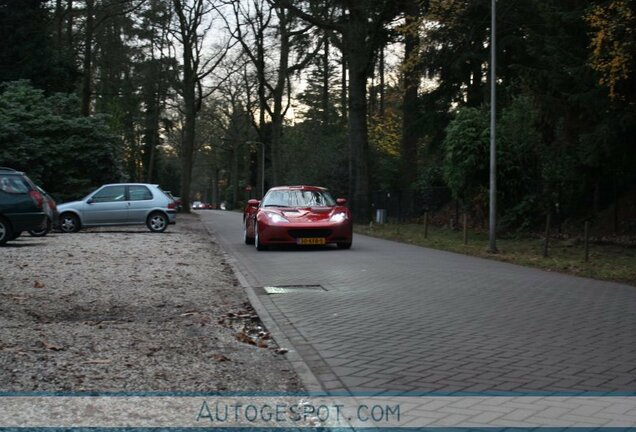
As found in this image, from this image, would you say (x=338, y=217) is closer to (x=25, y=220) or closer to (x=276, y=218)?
(x=276, y=218)

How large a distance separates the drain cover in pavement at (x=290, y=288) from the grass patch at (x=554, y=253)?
17.3 feet

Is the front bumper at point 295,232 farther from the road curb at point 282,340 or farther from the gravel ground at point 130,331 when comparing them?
the road curb at point 282,340

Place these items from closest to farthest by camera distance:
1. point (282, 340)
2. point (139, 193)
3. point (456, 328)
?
point (282, 340) < point (456, 328) < point (139, 193)

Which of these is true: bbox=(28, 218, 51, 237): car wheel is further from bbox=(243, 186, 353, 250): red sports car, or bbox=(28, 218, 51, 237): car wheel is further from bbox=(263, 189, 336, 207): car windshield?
bbox=(263, 189, 336, 207): car windshield

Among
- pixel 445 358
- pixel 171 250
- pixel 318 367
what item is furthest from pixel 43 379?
pixel 171 250

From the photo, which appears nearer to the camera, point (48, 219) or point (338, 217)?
point (338, 217)

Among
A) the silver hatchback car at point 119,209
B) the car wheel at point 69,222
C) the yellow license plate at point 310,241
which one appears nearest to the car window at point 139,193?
the silver hatchback car at point 119,209

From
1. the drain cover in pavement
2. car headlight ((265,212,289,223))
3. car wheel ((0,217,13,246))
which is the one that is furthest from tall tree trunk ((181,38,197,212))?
the drain cover in pavement

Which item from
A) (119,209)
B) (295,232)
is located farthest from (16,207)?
(119,209)

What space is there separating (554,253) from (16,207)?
13.1 meters

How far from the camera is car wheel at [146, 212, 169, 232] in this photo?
83.5ft

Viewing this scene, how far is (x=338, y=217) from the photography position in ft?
58.8

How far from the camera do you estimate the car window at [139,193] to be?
2538cm

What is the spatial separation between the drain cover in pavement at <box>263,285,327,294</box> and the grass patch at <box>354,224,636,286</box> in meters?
5.28
